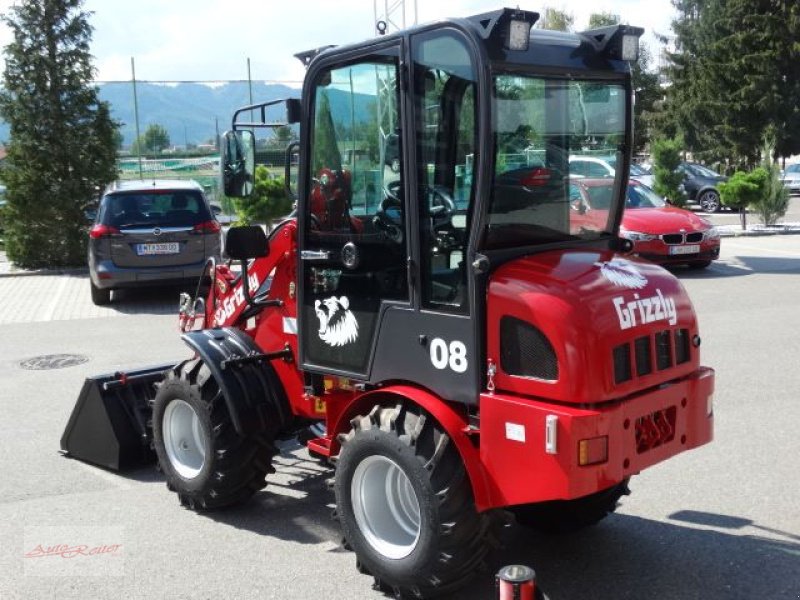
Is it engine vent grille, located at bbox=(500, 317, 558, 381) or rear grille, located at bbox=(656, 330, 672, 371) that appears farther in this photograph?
rear grille, located at bbox=(656, 330, 672, 371)

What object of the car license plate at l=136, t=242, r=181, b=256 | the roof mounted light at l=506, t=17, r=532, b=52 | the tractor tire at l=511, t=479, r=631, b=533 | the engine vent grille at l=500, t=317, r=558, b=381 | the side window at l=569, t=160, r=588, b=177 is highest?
the roof mounted light at l=506, t=17, r=532, b=52

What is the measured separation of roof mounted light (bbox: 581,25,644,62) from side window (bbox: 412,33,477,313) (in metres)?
0.85

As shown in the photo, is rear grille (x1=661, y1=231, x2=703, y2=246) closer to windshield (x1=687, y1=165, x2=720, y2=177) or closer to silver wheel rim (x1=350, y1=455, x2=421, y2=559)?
silver wheel rim (x1=350, y1=455, x2=421, y2=559)

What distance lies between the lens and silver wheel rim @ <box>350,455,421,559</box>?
411 cm

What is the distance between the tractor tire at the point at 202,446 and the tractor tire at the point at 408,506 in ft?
3.07

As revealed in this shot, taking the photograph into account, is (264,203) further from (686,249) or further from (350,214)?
(350,214)

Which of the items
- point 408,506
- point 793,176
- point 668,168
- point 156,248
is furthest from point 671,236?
point 793,176

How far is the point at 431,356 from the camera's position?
3941mm

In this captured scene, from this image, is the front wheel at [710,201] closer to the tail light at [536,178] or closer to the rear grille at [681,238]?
the rear grille at [681,238]

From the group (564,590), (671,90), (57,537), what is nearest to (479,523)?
(564,590)

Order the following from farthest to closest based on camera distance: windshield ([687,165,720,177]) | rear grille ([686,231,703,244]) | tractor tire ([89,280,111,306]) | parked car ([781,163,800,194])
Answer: parked car ([781,163,800,194]) < windshield ([687,165,720,177]) < rear grille ([686,231,703,244]) < tractor tire ([89,280,111,306])

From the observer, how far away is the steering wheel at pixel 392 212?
403 centimetres

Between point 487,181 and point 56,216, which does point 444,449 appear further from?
point 56,216

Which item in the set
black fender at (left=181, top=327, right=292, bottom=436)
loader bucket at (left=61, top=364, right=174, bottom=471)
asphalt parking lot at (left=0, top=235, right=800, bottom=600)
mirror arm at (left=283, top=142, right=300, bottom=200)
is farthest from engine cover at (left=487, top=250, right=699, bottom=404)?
loader bucket at (left=61, top=364, right=174, bottom=471)
